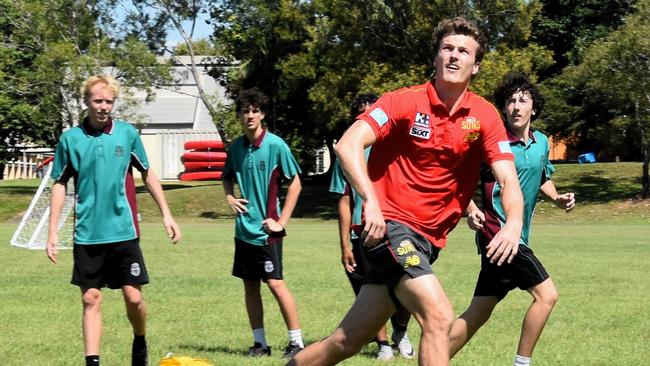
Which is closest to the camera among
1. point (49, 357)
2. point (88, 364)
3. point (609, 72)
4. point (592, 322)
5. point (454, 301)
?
point (88, 364)

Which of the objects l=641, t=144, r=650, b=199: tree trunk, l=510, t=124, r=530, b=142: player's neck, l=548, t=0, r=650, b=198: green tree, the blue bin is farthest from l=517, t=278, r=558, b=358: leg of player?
the blue bin

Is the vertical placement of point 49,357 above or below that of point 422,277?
below

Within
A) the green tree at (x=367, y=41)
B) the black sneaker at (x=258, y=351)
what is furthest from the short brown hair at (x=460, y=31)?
the green tree at (x=367, y=41)

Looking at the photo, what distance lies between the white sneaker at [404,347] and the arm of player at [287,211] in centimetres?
130

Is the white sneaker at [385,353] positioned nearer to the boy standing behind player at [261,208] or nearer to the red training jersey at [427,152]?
the boy standing behind player at [261,208]

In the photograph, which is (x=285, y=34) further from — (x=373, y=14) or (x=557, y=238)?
(x=557, y=238)

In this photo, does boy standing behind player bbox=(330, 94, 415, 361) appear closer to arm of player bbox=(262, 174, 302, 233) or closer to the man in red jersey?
arm of player bbox=(262, 174, 302, 233)

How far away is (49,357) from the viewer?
848 centimetres

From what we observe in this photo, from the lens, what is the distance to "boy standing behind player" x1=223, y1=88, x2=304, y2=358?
28.8 ft

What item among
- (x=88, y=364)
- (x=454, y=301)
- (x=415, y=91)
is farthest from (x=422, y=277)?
(x=454, y=301)

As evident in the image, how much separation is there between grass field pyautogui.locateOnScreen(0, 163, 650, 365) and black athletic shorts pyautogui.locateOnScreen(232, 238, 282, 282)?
653 millimetres

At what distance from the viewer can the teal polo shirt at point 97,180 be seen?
7.45m

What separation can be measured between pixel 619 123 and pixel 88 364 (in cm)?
3384

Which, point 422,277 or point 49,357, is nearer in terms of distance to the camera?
point 422,277
